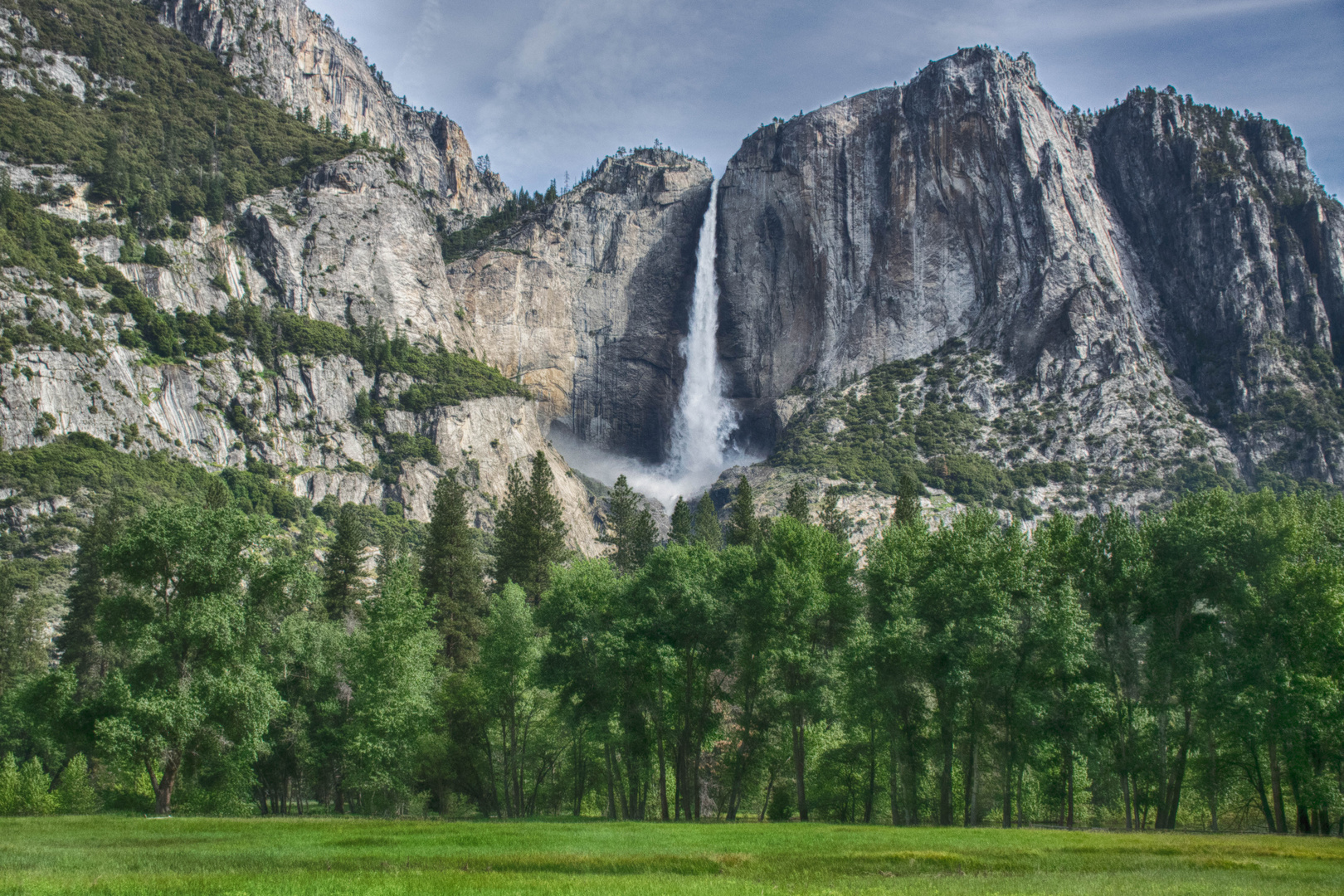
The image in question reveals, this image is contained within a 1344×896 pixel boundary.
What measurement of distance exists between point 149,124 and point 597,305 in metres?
83.6

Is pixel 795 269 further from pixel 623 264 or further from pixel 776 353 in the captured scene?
pixel 623 264

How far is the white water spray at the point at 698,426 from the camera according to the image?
7190 inches

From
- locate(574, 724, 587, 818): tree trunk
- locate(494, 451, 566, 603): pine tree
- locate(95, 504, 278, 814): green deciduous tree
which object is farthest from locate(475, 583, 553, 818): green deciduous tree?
locate(494, 451, 566, 603): pine tree

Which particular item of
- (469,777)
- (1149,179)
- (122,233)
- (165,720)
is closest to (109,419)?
(122,233)

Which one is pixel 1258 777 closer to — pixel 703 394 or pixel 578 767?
pixel 578 767

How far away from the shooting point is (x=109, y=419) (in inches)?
4567

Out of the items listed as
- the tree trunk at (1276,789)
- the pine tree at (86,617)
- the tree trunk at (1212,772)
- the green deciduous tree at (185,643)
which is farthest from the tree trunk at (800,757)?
the pine tree at (86,617)

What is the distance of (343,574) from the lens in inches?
2491

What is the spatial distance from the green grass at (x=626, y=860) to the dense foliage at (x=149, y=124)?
137 metres

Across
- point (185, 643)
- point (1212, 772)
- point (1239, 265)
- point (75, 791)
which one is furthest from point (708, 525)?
point (1239, 265)

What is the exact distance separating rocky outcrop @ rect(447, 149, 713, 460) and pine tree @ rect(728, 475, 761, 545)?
10417 cm

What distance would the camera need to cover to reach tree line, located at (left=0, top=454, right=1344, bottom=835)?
35.2 meters

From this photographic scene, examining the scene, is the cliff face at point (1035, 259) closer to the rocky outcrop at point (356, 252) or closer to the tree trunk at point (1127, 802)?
the rocky outcrop at point (356, 252)

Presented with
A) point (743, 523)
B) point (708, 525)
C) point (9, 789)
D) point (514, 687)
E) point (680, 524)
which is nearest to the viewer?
point (9, 789)
